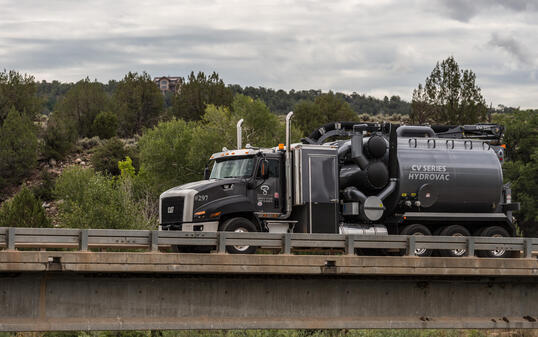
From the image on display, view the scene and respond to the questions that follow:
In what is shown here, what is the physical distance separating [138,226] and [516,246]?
35401 mm

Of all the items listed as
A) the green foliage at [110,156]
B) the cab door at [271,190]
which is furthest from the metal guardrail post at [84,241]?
the green foliage at [110,156]

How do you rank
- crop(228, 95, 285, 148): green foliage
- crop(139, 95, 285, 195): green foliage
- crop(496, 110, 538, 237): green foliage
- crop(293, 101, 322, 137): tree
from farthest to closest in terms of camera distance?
crop(293, 101, 322, 137): tree → crop(228, 95, 285, 148): green foliage → crop(139, 95, 285, 195): green foliage → crop(496, 110, 538, 237): green foliage

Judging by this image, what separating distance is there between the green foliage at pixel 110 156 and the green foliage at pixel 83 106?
20423 mm

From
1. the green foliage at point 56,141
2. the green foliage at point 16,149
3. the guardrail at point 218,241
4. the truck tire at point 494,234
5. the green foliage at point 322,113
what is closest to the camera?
the guardrail at point 218,241

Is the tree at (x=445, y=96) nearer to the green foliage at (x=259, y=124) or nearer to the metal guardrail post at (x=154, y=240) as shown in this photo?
the green foliage at (x=259, y=124)

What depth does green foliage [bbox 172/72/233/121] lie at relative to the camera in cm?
10044

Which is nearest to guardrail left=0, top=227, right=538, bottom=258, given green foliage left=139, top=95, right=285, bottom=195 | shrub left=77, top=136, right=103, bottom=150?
green foliage left=139, top=95, right=285, bottom=195

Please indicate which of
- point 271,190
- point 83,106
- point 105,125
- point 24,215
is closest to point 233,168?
point 271,190

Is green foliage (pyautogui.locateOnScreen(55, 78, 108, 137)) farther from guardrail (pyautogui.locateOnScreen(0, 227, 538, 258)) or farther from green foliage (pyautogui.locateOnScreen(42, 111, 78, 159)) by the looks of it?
guardrail (pyautogui.locateOnScreen(0, 227, 538, 258))

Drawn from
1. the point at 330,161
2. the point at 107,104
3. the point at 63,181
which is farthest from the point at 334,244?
the point at 107,104

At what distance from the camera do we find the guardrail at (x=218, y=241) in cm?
1773

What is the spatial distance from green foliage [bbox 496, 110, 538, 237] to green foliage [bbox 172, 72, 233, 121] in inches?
1439

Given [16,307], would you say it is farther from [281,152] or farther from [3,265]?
[281,152]

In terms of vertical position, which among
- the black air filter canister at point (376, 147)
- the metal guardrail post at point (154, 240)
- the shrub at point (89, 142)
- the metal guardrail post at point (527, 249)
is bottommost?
the metal guardrail post at point (527, 249)
